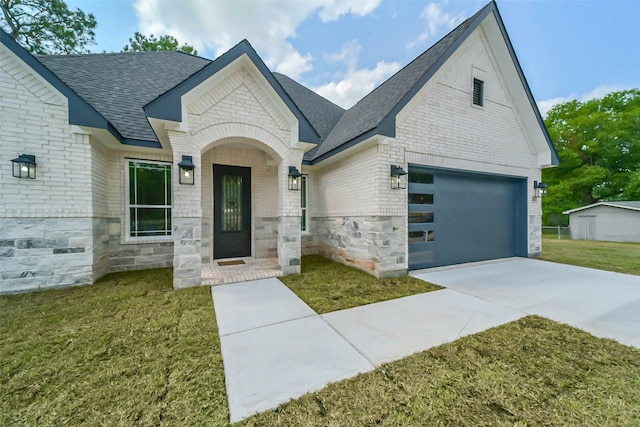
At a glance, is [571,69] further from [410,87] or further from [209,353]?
[209,353]

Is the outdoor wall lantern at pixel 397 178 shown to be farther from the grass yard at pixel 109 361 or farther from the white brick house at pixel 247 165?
the grass yard at pixel 109 361

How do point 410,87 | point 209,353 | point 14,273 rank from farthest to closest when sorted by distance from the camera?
point 410,87 < point 14,273 < point 209,353

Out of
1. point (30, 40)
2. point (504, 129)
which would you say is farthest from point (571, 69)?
point (30, 40)

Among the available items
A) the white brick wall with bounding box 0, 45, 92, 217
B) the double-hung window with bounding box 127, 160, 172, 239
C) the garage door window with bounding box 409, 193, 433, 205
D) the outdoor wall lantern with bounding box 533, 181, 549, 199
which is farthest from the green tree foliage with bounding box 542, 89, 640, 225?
the white brick wall with bounding box 0, 45, 92, 217

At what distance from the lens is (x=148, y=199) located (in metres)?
6.24

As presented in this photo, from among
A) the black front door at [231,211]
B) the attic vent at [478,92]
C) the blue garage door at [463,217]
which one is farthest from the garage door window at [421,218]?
the black front door at [231,211]

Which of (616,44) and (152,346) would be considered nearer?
(152,346)

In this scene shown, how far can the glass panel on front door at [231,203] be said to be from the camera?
700cm

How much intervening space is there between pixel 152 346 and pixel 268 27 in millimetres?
11452

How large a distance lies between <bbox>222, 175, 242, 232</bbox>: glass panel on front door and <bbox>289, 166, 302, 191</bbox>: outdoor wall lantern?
7.97 ft

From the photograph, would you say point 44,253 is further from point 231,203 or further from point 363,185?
point 363,185

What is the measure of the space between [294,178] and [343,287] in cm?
276

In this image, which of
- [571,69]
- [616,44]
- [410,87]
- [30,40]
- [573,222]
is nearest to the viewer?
[410,87]

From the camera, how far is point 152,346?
2662mm
